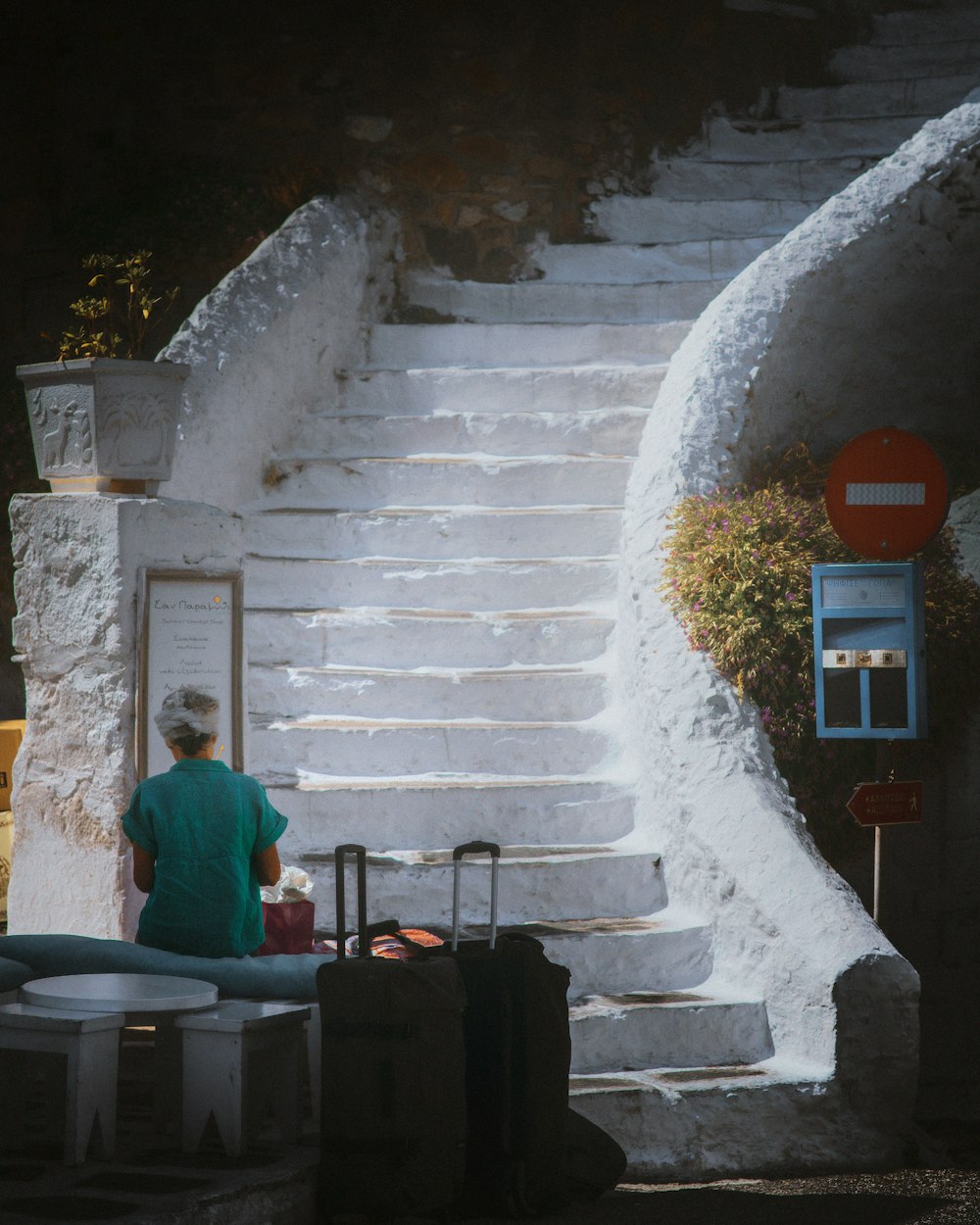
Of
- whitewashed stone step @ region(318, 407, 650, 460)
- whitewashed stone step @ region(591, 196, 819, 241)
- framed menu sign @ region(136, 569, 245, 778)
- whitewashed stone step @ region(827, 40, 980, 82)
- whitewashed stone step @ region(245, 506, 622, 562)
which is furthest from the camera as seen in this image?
whitewashed stone step @ region(827, 40, 980, 82)

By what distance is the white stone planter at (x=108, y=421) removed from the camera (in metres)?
5.36

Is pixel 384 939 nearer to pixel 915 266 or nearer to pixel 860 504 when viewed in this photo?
pixel 860 504

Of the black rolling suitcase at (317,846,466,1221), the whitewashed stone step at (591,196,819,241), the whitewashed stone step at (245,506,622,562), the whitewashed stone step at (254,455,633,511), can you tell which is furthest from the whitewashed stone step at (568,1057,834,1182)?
the whitewashed stone step at (591,196,819,241)

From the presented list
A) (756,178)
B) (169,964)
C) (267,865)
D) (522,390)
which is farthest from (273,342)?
(169,964)

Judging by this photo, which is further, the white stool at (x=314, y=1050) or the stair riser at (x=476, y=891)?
the stair riser at (x=476, y=891)

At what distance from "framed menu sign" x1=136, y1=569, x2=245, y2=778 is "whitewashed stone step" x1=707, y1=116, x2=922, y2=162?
6046 mm

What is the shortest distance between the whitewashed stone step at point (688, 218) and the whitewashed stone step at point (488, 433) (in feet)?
6.69

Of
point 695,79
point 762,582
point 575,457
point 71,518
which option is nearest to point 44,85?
point 695,79

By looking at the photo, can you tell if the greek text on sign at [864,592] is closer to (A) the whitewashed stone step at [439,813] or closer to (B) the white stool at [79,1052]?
(A) the whitewashed stone step at [439,813]

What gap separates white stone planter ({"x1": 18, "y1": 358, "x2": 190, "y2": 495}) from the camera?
5.36 meters

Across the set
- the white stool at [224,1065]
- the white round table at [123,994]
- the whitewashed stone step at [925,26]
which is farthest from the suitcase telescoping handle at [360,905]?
the whitewashed stone step at [925,26]

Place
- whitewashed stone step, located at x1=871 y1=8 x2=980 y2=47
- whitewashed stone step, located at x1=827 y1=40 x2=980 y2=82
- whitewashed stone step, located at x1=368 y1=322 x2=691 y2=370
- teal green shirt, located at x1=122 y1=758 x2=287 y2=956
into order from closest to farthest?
teal green shirt, located at x1=122 y1=758 x2=287 y2=956 → whitewashed stone step, located at x1=368 y1=322 x2=691 y2=370 → whitewashed stone step, located at x1=827 y1=40 x2=980 y2=82 → whitewashed stone step, located at x1=871 y1=8 x2=980 y2=47

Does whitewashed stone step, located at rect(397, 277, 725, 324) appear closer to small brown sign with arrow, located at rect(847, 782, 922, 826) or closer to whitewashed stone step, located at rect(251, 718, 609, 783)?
whitewashed stone step, located at rect(251, 718, 609, 783)

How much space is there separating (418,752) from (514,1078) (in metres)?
2.28
